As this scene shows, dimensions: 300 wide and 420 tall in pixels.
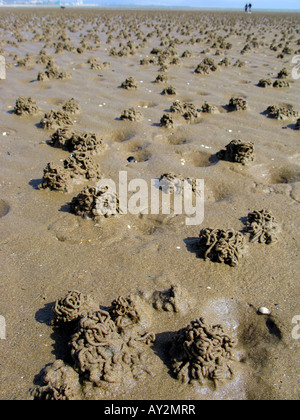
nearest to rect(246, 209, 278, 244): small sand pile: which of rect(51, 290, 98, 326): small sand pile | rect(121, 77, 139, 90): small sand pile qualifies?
rect(51, 290, 98, 326): small sand pile

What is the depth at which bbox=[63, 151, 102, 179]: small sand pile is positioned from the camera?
15.6ft

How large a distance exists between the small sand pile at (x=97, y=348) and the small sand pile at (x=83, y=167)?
2.34 m

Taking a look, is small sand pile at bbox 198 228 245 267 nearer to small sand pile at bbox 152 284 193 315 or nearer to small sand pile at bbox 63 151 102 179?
small sand pile at bbox 152 284 193 315

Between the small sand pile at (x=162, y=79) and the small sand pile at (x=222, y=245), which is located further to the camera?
the small sand pile at (x=162, y=79)

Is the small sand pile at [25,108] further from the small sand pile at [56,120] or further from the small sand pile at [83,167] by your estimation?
the small sand pile at [83,167]

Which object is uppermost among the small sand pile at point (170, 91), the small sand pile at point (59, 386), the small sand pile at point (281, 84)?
the small sand pile at point (281, 84)

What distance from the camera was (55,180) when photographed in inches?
176

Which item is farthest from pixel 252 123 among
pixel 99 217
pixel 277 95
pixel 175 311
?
pixel 175 311

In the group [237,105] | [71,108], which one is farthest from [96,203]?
[237,105]

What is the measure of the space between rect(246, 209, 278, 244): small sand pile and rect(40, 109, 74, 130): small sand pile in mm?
4188

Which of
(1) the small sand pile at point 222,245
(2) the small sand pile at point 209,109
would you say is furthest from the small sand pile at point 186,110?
(1) the small sand pile at point 222,245

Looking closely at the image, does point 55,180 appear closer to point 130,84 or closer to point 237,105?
point 237,105

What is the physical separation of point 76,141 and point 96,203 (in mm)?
1968

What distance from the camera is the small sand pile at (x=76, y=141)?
5.36 meters
